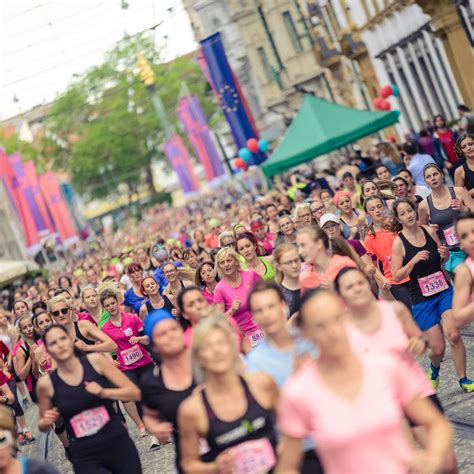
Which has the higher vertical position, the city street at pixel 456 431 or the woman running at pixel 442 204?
A: the woman running at pixel 442 204

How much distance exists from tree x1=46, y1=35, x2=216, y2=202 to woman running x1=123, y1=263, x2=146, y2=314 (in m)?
86.7

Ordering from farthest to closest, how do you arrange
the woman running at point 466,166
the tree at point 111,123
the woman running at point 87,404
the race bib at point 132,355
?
the tree at point 111,123
the woman running at point 466,166
the race bib at point 132,355
the woman running at point 87,404

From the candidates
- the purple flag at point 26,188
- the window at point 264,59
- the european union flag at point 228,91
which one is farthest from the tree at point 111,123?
the european union flag at point 228,91

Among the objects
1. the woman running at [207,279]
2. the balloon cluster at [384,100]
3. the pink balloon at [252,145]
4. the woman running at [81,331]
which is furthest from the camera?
the pink balloon at [252,145]

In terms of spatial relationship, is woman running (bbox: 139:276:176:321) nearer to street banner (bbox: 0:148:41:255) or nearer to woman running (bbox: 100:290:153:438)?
woman running (bbox: 100:290:153:438)

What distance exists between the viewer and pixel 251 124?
1398 inches

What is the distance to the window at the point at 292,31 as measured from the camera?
5700 centimetres

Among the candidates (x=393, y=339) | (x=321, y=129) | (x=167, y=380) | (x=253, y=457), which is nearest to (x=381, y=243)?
(x=167, y=380)

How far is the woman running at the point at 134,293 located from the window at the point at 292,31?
41991 millimetres

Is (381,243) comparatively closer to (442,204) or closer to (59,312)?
(442,204)

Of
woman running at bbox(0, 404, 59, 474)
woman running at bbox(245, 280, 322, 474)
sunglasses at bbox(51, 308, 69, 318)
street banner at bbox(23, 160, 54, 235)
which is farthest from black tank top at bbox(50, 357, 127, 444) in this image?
street banner at bbox(23, 160, 54, 235)

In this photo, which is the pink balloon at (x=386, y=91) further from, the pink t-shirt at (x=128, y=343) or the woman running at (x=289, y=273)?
the woman running at (x=289, y=273)

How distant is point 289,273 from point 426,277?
4.21 ft

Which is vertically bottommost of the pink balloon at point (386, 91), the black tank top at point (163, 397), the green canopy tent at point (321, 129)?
the black tank top at point (163, 397)
